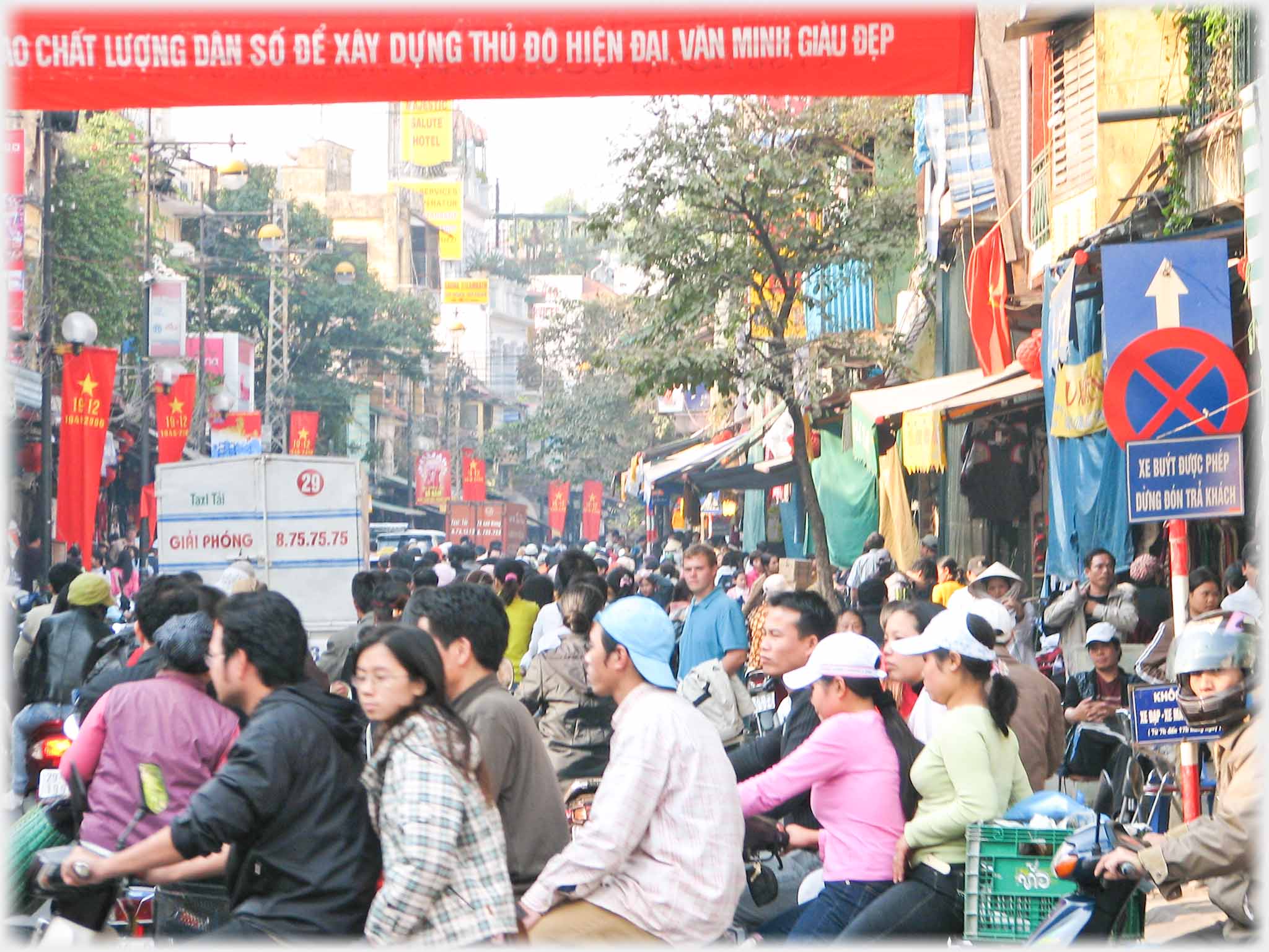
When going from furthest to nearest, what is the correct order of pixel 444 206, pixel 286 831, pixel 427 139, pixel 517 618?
pixel 427 139, pixel 444 206, pixel 517 618, pixel 286 831

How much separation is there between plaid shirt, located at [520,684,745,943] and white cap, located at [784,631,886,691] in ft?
3.15

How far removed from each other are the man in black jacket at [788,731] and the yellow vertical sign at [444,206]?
75570 millimetres

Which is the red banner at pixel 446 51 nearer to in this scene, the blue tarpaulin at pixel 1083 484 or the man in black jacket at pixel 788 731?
the man in black jacket at pixel 788 731

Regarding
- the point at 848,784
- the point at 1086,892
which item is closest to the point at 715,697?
the point at 848,784

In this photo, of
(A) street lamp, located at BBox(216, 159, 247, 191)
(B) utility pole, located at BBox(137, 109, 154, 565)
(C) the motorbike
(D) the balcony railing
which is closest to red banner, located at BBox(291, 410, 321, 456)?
(B) utility pole, located at BBox(137, 109, 154, 565)

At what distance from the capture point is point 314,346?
5209 cm

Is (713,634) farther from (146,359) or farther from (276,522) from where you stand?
(146,359)

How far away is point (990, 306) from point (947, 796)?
433 inches

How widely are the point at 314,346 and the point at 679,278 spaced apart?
3518 centimetres

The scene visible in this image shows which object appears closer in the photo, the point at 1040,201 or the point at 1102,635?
the point at 1102,635

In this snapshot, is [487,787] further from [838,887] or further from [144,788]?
[838,887]

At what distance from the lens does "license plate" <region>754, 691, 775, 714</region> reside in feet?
27.7

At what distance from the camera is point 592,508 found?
65688 millimetres

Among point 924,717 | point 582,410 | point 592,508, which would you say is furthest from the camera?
point 592,508
